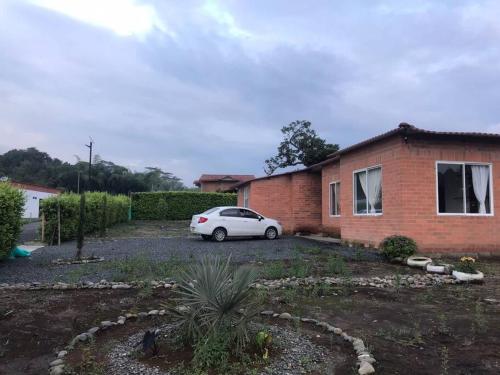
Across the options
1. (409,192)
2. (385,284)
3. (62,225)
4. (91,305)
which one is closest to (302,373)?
(91,305)

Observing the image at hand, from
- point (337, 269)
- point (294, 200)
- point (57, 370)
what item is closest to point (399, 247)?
point (337, 269)

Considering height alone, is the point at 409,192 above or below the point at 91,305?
above

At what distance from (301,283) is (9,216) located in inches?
311

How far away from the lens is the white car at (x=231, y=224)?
17109 millimetres

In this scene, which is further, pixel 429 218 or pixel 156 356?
pixel 429 218

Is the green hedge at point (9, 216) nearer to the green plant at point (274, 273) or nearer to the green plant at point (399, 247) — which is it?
the green plant at point (274, 273)

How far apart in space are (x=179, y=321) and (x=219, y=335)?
58cm

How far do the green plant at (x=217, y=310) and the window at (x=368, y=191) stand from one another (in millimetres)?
9554

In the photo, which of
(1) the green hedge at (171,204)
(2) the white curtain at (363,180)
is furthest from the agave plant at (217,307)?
(1) the green hedge at (171,204)

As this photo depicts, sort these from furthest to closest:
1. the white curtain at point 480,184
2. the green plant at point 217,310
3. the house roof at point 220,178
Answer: the house roof at point 220,178 < the white curtain at point 480,184 < the green plant at point 217,310

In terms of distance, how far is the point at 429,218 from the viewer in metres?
11.8

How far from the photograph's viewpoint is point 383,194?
12.7 metres

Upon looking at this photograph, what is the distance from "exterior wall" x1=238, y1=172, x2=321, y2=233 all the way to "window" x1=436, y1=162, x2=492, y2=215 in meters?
8.25

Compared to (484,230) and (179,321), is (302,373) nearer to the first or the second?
(179,321)
